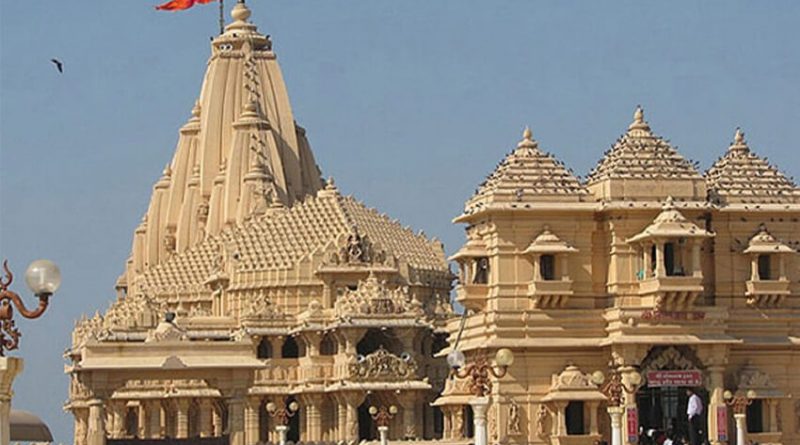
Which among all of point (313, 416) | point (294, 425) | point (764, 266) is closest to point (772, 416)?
point (764, 266)

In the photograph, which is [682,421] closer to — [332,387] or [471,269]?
[471,269]

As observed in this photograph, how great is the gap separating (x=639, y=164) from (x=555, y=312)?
203 inches

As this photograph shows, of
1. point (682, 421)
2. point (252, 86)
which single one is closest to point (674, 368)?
point (682, 421)

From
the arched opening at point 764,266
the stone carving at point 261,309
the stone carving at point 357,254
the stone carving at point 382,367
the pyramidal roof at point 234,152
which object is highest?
the pyramidal roof at point 234,152

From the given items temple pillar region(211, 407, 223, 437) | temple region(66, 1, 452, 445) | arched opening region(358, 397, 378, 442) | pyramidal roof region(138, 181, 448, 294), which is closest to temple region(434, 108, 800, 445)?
temple region(66, 1, 452, 445)

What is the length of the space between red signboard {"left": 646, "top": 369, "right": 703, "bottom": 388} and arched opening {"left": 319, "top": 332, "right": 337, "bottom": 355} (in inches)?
920

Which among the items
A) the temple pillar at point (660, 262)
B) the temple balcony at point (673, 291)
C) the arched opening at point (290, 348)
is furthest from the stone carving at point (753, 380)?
the arched opening at point (290, 348)

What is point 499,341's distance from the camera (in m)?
60.2

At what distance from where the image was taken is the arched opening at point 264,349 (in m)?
83.2

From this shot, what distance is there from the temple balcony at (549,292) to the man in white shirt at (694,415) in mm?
4401

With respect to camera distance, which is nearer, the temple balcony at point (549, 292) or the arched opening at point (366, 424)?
the temple balcony at point (549, 292)

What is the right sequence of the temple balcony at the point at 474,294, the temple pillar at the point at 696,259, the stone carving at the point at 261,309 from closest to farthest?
the temple pillar at the point at 696,259
the temple balcony at the point at 474,294
the stone carving at the point at 261,309

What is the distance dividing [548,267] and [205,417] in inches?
1004

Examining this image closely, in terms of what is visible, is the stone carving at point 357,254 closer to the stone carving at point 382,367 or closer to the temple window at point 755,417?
the stone carving at point 382,367
